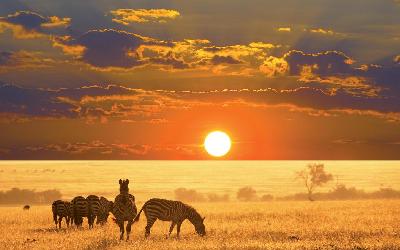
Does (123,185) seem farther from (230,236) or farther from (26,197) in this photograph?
(26,197)

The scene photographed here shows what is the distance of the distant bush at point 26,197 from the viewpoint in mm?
149738

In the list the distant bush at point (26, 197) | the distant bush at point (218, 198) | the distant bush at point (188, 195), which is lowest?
the distant bush at point (218, 198)

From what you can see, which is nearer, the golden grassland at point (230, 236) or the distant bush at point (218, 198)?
the golden grassland at point (230, 236)

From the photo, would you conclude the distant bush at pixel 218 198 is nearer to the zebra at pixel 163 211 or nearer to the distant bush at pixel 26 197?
the distant bush at pixel 26 197

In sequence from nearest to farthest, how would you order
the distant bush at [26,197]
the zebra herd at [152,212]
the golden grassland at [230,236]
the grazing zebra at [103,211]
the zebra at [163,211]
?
the golden grassland at [230,236] < the zebra herd at [152,212] < the zebra at [163,211] < the grazing zebra at [103,211] < the distant bush at [26,197]

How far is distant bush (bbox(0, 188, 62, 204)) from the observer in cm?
14974

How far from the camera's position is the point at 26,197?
502ft

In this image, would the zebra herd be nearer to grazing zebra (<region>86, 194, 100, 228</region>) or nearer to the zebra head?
the zebra head

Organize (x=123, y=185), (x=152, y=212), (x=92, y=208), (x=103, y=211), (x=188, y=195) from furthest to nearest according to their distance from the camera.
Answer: (x=188, y=195), (x=103, y=211), (x=92, y=208), (x=152, y=212), (x=123, y=185)

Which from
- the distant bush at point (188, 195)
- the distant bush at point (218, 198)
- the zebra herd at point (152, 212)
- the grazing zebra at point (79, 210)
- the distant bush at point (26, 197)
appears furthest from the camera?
the distant bush at point (188, 195)

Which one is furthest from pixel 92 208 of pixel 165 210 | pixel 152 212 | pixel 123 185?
pixel 123 185

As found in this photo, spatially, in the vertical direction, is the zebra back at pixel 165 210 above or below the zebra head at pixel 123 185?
below

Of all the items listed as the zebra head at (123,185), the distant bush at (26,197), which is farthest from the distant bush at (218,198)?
the zebra head at (123,185)

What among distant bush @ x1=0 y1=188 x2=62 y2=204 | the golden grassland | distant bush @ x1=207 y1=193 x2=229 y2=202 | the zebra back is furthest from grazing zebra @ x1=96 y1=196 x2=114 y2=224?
distant bush @ x1=0 y1=188 x2=62 y2=204
